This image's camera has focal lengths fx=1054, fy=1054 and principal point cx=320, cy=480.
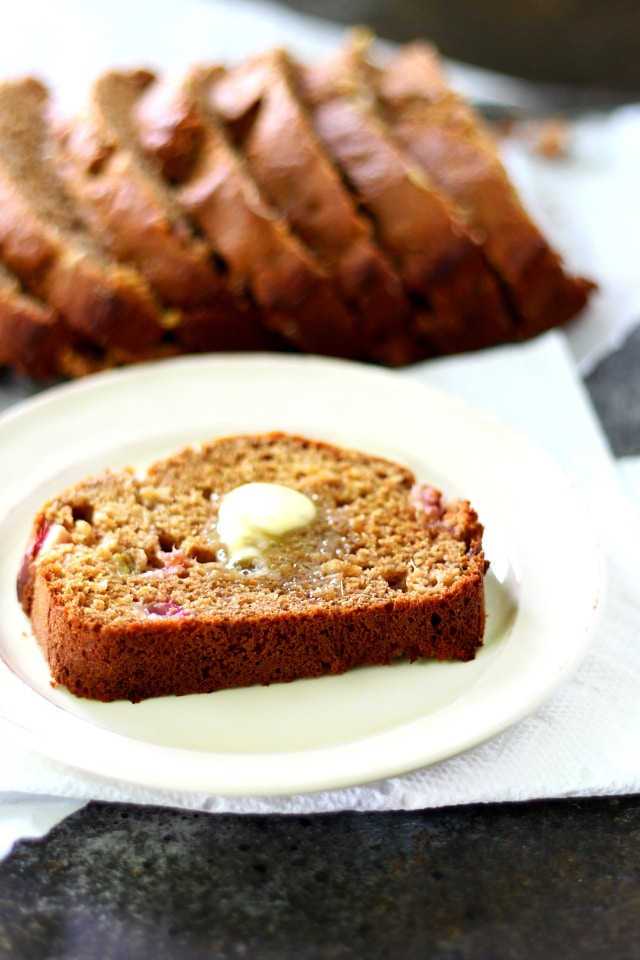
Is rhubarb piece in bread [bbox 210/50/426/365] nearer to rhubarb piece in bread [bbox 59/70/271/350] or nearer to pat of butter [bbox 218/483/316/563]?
rhubarb piece in bread [bbox 59/70/271/350]

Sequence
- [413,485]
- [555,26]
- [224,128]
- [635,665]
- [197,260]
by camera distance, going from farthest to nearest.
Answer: [555,26] → [224,128] → [197,260] → [413,485] → [635,665]

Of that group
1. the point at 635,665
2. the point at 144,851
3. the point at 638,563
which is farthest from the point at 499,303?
the point at 144,851

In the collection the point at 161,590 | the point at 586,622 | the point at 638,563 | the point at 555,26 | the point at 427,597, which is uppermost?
the point at 161,590

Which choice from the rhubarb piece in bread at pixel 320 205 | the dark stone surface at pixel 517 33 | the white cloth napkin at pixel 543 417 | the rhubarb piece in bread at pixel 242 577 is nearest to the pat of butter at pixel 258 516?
the rhubarb piece in bread at pixel 242 577

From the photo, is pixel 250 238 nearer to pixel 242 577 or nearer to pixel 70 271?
pixel 70 271

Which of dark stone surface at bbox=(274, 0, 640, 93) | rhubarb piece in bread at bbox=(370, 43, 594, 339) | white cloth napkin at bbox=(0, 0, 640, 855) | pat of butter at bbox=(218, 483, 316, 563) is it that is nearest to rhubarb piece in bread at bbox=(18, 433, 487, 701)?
pat of butter at bbox=(218, 483, 316, 563)

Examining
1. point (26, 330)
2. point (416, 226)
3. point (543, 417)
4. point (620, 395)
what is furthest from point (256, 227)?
point (620, 395)

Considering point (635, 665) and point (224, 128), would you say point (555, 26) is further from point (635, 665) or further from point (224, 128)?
point (635, 665)
